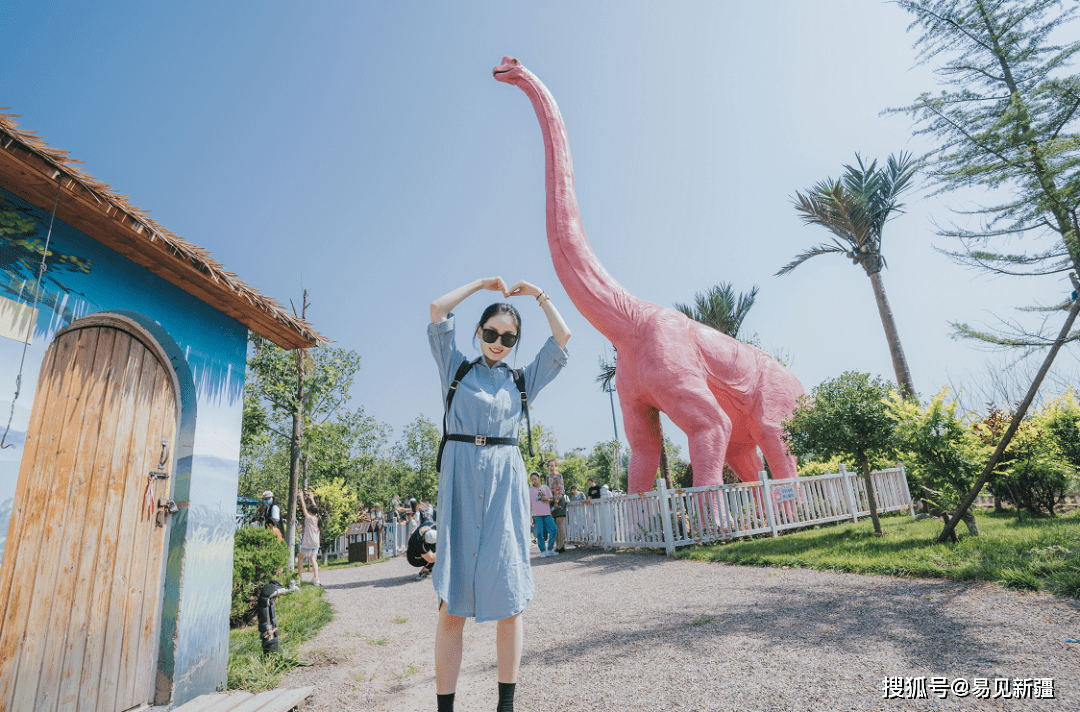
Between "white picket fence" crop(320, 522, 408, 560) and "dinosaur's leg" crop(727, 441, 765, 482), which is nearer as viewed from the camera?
"dinosaur's leg" crop(727, 441, 765, 482)

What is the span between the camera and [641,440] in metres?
9.84

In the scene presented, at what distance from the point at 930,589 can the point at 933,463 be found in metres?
2.46

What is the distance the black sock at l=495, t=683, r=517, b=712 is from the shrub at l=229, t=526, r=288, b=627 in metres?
4.63

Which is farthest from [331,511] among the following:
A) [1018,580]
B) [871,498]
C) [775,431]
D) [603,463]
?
[603,463]

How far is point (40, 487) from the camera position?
2574 millimetres

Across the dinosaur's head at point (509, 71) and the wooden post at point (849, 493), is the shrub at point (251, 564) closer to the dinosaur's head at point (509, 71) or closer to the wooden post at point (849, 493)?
the dinosaur's head at point (509, 71)

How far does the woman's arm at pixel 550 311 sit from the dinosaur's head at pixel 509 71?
328 inches

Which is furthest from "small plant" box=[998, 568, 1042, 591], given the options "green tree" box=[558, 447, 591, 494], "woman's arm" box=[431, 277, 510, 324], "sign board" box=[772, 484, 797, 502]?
"green tree" box=[558, 447, 591, 494]

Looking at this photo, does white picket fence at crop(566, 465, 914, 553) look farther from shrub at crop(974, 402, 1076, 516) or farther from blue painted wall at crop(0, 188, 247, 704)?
blue painted wall at crop(0, 188, 247, 704)

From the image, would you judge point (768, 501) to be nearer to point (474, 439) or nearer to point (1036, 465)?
point (1036, 465)

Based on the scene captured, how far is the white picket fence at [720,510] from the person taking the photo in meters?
8.50

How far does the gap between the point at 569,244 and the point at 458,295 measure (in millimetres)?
6699

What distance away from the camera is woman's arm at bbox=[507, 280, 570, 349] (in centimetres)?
263

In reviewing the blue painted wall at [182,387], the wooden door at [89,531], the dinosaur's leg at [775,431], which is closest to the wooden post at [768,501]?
the dinosaur's leg at [775,431]
